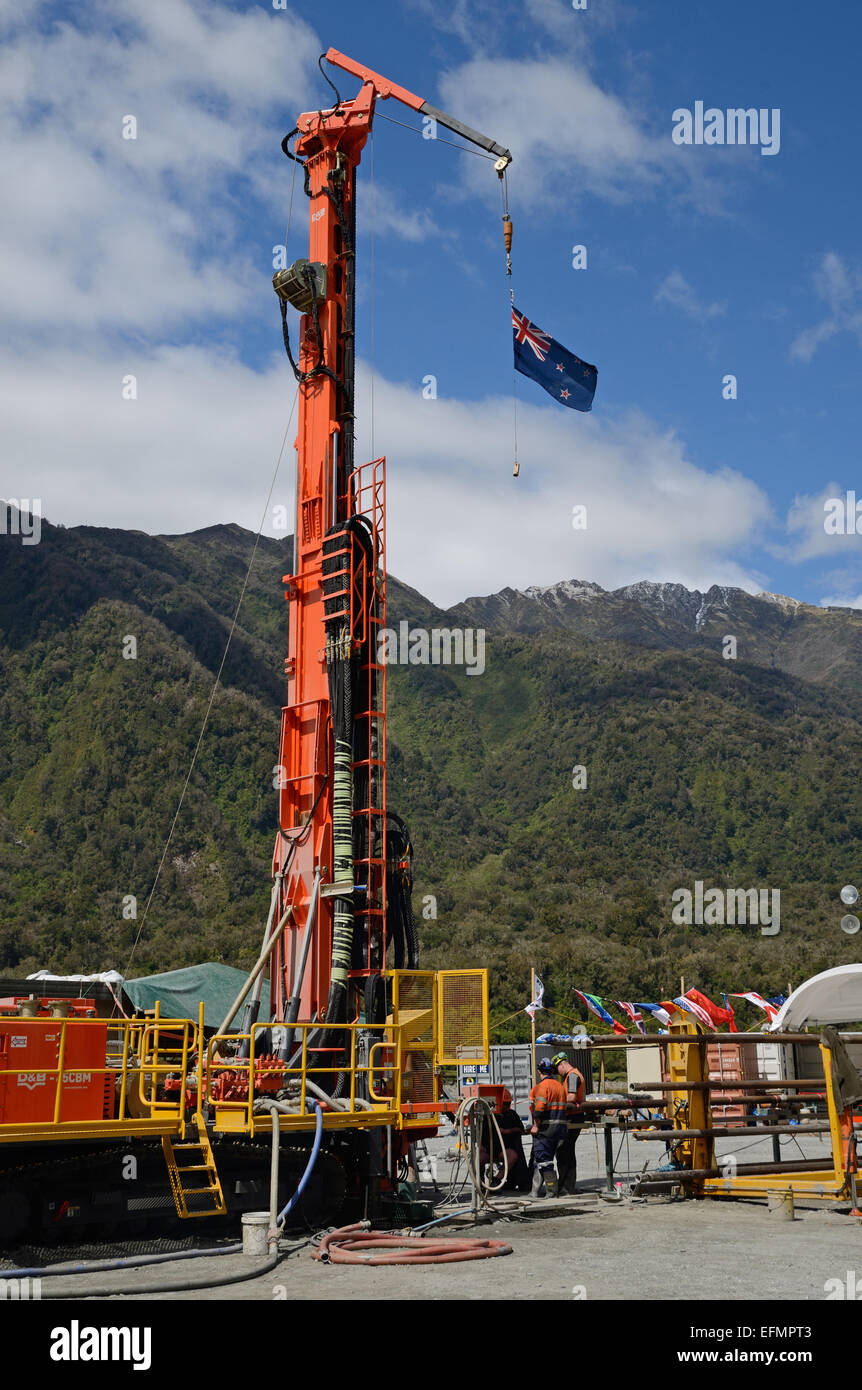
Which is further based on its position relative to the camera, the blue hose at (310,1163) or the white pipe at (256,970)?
the white pipe at (256,970)

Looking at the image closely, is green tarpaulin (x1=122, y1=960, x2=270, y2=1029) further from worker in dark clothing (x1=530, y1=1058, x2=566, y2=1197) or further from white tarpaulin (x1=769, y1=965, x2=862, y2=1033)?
white tarpaulin (x1=769, y1=965, x2=862, y2=1033)

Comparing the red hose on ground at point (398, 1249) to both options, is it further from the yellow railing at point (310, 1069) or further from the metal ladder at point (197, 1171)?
the yellow railing at point (310, 1069)

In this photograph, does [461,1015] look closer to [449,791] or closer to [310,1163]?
[310,1163]

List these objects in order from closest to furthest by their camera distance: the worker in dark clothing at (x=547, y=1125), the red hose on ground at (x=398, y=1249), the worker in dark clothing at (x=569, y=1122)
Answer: the red hose on ground at (x=398, y=1249) < the worker in dark clothing at (x=547, y=1125) < the worker in dark clothing at (x=569, y=1122)

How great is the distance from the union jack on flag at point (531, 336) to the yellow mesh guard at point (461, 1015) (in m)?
11.7

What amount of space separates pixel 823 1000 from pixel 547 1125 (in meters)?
4.31

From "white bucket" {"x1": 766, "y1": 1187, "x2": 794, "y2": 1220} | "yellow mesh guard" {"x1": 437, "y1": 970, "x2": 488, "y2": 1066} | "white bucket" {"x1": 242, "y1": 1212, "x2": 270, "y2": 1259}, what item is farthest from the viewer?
"yellow mesh guard" {"x1": 437, "y1": 970, "x2": 488, "y2": 1066}

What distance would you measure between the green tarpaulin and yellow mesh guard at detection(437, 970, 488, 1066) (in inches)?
470

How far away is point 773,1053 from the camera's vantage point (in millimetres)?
33469

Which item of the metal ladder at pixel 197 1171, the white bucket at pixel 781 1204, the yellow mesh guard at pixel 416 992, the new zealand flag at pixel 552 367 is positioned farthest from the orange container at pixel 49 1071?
the new zealand flag at pixel 552 367

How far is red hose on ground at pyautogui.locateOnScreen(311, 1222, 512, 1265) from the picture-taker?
10281mm

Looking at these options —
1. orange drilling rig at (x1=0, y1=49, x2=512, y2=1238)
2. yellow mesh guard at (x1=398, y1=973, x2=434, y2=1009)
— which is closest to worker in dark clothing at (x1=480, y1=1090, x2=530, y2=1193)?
orange drilling rig at (x1=0, y1=49, x2=512, y2=1238)

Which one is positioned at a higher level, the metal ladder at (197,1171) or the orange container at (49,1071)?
the orange container at (49,1071)

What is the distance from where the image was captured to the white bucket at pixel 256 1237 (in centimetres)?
1084
